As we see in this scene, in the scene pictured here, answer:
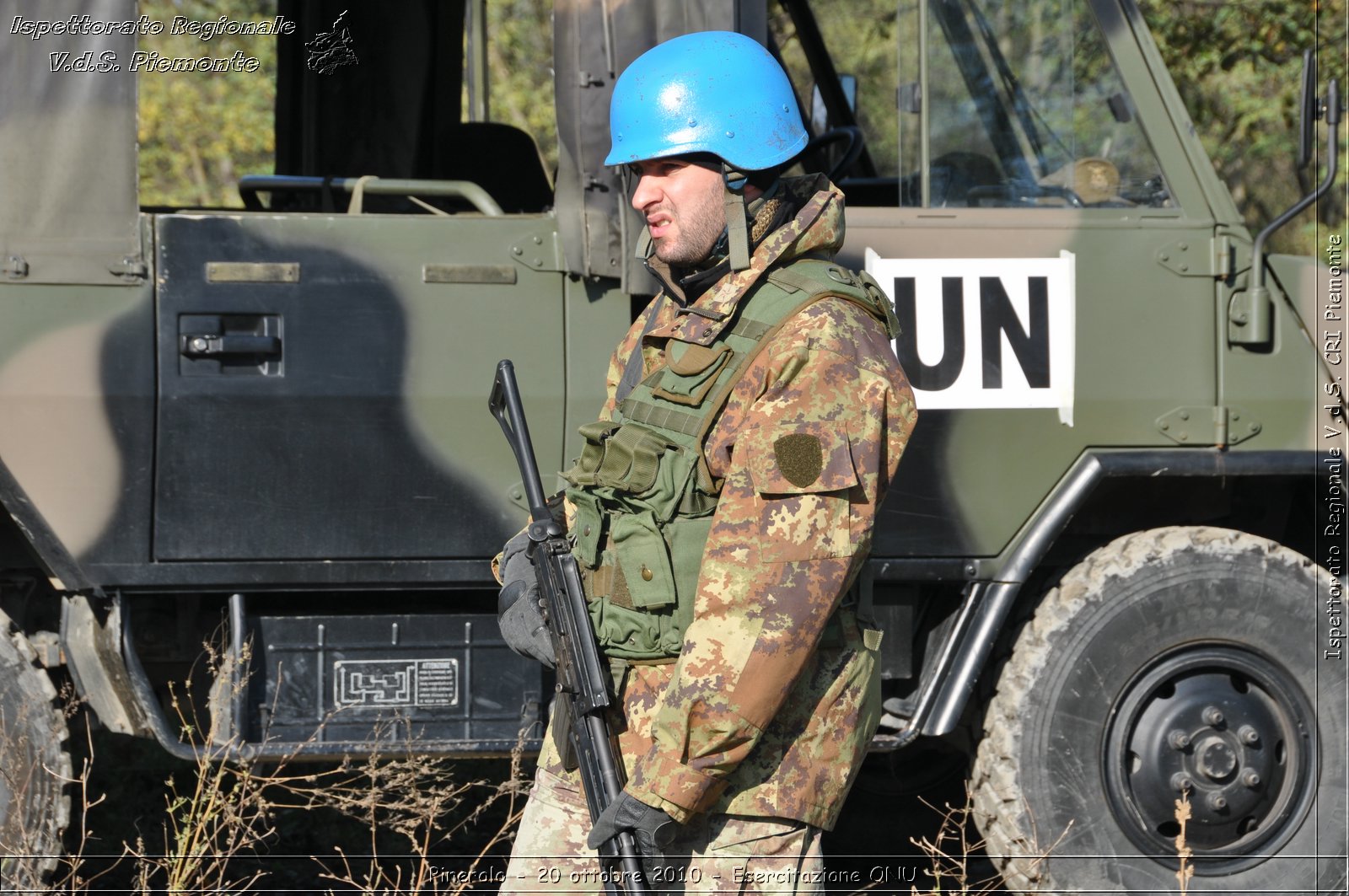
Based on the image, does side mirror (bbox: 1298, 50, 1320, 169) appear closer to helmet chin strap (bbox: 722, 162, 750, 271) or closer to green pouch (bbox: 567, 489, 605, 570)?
helmet chin strap (bbox: 722, 162, 750, 271)

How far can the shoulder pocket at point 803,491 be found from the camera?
6.84 ft

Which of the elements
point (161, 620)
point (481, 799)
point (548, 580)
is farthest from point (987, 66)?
point (481, 799)

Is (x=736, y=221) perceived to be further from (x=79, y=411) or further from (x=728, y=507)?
(x=79, y=411)

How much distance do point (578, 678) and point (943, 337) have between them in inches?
55.2

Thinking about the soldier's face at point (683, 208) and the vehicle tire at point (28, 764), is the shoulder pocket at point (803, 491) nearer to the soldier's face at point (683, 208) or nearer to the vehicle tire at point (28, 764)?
the soldier's face at point (683, 208)

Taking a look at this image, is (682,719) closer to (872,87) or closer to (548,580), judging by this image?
(548,580)

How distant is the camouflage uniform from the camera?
2.08 meters

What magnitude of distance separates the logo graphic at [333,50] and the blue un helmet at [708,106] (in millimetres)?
2159

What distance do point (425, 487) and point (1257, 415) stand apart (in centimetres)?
191

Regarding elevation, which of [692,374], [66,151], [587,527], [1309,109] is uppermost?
[1309,109]

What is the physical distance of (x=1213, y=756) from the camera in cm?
341

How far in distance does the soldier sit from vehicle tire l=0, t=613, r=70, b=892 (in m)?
1.20

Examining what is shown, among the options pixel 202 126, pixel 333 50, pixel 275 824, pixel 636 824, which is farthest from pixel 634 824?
pixel 202 126

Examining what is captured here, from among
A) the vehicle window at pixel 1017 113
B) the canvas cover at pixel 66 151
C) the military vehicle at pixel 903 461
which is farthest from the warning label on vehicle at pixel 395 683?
the vehicle window at pixel 1017 113
